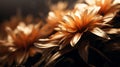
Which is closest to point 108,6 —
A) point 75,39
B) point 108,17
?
point 108,17

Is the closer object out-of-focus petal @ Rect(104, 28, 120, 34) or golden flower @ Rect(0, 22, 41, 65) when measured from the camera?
out-of-focus petal @ Rect(104, 28, 120, 34)

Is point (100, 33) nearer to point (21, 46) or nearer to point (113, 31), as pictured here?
point (113, 31)

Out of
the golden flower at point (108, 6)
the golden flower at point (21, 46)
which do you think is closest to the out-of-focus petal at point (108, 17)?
the golden flower at point (108, 6)

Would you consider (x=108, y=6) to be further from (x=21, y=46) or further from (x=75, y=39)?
(x=21, y=46)

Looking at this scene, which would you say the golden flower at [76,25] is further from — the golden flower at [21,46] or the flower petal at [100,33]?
the golden flower at [21,46]

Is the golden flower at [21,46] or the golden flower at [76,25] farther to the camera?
the golden flower at [21,46]

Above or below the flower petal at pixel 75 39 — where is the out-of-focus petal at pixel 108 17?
above

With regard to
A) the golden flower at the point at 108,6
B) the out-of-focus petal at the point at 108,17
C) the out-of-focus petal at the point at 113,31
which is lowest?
the out-of-focus petal at the point at 113,31

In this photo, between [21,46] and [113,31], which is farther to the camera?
[21,46]

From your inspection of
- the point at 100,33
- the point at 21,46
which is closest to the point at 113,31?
the point at 100,33

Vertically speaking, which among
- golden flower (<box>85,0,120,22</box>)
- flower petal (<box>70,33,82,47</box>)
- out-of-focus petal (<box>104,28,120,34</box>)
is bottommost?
out-of-focus petal (<box>104,28,120,34</box>)

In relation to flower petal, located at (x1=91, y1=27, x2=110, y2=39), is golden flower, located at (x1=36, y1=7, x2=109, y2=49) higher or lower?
higher

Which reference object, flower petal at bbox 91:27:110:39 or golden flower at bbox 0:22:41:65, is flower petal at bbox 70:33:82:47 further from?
golden flower at bbox 0:22:41:65

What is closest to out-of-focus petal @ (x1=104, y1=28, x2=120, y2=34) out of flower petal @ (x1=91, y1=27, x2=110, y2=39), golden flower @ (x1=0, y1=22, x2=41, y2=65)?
flower petal @ (x1=91, y1=27, x2=110, y2=39)
